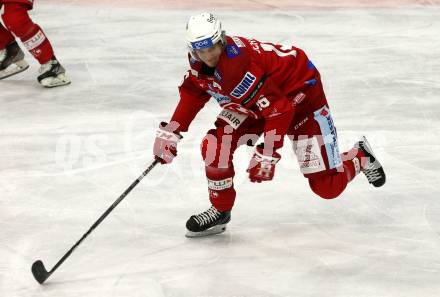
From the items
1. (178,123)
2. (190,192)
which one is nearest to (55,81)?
(190,192)

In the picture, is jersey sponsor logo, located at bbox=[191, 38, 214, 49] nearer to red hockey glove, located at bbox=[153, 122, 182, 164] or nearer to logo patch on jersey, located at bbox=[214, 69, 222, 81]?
logo patch on jersey, located at bbox=[214, 69, 222, 81]

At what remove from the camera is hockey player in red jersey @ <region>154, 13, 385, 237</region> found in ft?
12.1

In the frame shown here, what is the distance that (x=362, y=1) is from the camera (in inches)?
382

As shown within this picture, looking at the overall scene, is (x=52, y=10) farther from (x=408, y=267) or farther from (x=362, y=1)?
(x=408, y=267)

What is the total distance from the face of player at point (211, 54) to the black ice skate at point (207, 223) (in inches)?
33.4

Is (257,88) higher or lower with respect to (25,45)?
higher

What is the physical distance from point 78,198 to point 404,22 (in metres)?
5.06

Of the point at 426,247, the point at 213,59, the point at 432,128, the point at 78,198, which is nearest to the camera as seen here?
the point at 213,59

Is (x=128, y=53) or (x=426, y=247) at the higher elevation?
(x=426, y=247)

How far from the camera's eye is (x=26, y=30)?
6.68 metres

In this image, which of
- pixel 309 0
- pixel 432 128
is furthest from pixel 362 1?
pixel 432 128

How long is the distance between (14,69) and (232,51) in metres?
3.89

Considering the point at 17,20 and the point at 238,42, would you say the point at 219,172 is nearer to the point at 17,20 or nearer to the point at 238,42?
the point at 238,42

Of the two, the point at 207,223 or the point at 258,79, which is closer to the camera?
the point at 258,79
